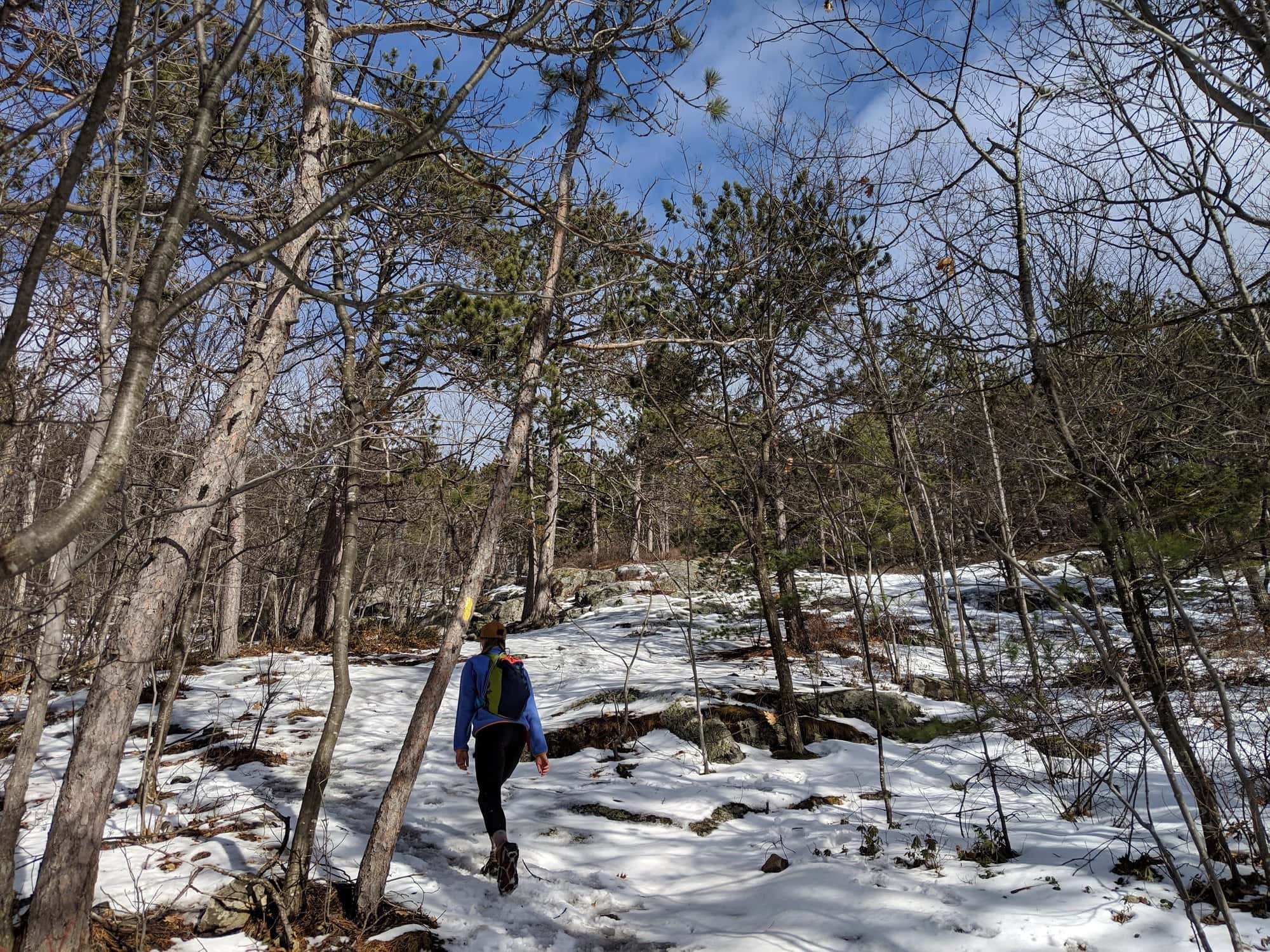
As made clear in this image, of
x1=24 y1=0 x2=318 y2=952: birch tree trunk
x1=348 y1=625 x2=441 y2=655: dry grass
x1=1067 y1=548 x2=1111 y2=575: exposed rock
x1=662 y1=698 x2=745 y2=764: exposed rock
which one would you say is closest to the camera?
x1=24 y1=0 x2=318 y2=952: birch tree trunk

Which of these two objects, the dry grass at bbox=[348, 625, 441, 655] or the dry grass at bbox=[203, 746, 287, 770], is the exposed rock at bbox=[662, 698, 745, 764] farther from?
the dry grass at bbox=[348, 625, 441, 655]

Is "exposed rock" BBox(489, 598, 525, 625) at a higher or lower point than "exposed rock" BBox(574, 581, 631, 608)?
lower

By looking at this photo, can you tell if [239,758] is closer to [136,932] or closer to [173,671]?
[173,671]

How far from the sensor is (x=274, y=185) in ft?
14.1

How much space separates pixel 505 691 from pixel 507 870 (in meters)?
1.13

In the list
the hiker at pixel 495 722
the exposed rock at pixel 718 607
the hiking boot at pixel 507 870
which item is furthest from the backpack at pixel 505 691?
the exposed rock at pixel 718 607

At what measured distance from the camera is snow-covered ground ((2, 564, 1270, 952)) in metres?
3.88

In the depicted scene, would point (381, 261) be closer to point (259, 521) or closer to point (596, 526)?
point (259, 521)

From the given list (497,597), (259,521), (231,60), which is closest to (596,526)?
(497,597)

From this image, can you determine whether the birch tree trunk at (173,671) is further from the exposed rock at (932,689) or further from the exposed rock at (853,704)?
the exposed rock at (932,689)

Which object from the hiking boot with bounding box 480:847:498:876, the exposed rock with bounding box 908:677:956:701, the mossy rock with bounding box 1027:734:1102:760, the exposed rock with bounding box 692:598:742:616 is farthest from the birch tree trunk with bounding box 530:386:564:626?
the mossy rock with bounding box 1027:734:1102:760

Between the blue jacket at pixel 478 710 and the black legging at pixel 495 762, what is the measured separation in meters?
0.07

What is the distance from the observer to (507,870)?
4.41 meters

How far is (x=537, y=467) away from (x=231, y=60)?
1691cm
